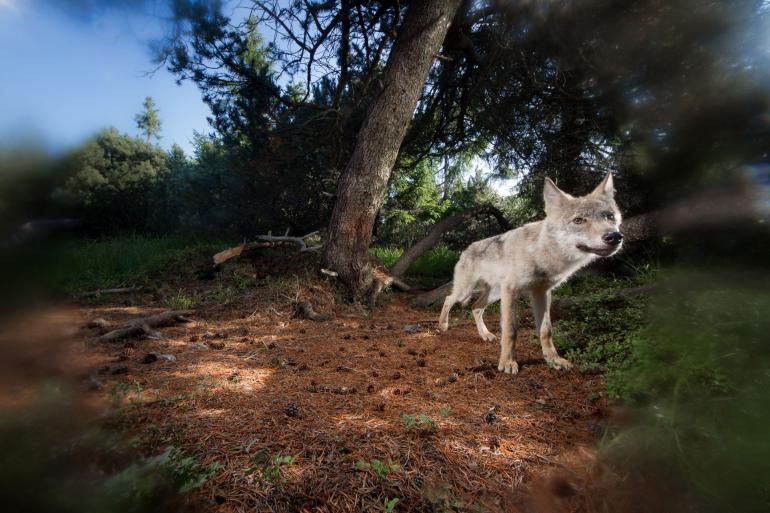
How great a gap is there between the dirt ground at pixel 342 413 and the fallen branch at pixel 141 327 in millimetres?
135

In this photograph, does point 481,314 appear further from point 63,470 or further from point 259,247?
point 259,247

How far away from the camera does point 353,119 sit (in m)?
7.85

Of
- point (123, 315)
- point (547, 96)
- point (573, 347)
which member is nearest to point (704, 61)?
point (573, 347)

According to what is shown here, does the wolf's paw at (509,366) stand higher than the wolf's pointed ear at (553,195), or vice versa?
the wolf's pointed ear at (553,195)

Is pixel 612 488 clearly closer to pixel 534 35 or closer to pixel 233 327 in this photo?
pixel 233 327

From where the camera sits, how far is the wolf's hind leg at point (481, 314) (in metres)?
4.46

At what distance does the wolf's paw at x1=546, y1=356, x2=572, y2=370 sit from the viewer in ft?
10.3

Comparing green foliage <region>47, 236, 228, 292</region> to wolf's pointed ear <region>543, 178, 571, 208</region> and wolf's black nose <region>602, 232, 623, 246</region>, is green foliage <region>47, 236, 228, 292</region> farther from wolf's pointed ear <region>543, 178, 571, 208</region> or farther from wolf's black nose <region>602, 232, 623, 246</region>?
wolf's pointed ear <region>543, 178, 571, 208</region>

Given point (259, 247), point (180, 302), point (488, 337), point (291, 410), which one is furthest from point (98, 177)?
point (259, 247)

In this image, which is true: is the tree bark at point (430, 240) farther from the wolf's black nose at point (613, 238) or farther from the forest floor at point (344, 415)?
the wolf's black nose at point (613, 238)

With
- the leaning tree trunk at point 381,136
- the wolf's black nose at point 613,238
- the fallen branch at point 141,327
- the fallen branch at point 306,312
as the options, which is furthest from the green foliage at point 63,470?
the leaning tree trunk at point 381,136

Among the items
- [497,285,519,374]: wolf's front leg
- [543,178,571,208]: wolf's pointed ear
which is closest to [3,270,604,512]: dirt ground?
[497,285,519,374]: wolf's front leg

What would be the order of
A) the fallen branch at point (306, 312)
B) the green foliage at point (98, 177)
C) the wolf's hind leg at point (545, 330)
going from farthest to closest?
the fallen branch at point (306, 312) → the wolf's hind leg at point (545, 330) → the green foliage at point (98, 177)

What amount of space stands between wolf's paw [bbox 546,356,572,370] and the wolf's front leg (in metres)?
0.32
